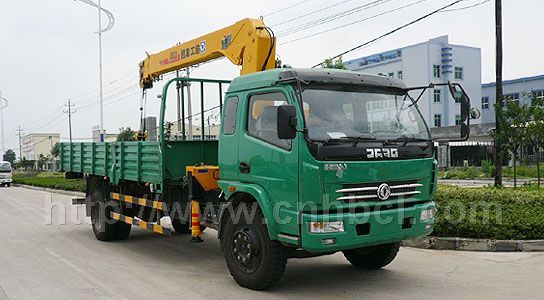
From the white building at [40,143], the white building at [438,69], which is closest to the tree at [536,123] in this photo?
the white building at [438,69]

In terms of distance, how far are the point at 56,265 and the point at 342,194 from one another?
483 cm

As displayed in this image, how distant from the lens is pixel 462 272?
23.6 feet

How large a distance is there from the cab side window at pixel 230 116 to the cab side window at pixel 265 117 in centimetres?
32

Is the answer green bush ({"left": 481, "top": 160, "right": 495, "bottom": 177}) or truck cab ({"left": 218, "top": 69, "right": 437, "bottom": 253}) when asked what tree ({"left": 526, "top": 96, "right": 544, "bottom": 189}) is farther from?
green bush ({"left": 481, "top": 160, "right": 495, "bottom": 177})

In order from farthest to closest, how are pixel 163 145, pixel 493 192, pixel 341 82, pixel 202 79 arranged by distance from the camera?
pixel 493 192, pixel 202 79, pixel 163 145, pixel 341 82

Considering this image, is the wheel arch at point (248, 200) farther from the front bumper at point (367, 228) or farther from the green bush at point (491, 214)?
the green bush at point (491, 214)

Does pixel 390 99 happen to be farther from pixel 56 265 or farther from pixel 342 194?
pixel 56 265

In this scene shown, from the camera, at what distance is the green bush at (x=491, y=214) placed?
28.0 ft

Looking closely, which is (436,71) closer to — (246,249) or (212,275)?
(212,275)

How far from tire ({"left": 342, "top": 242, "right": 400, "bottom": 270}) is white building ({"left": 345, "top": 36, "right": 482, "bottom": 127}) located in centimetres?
4393

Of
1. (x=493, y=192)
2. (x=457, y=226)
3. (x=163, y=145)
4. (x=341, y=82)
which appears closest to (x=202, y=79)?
(x=163, y=145)

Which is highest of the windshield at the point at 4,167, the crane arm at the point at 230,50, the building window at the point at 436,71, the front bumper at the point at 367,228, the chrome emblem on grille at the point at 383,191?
the building window at the point at 436,71

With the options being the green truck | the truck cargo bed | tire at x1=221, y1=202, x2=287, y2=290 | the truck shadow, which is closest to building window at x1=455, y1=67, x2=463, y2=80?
the truck shadow

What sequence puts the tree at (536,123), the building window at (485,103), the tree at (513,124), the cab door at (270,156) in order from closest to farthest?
the cab door at (270,156) → the tree at (536,123) → the tree at (513,124) → the building window at (485,103)
